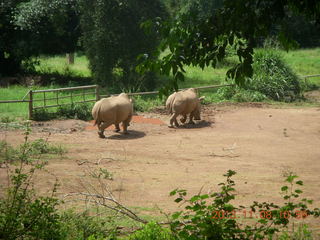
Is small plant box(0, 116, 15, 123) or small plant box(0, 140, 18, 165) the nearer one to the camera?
small plant box(0, 140, 18, 165)

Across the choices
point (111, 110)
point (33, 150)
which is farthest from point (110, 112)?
point (33, 150)

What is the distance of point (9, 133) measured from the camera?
1486 cm

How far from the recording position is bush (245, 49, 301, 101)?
73.7 ft

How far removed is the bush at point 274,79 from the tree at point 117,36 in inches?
174

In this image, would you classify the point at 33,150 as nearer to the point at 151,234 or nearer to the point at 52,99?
the point at 52,99

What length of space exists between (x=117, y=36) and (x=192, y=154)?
10.5 meters

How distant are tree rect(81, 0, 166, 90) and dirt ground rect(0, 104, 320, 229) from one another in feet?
16.2

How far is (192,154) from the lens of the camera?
1341cm

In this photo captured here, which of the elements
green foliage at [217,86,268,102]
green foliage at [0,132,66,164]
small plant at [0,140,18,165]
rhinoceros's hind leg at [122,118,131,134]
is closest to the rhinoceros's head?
rhinoceros's hind leg at [122,118,131,134]

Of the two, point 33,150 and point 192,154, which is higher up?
point 33,150

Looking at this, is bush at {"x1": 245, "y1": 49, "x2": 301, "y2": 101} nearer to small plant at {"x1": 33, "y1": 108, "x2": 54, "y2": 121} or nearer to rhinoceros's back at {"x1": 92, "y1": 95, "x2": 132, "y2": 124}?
rhinoceros's back at {"x1": 92, "y1": 95, "x2": 132, "y2": 124}

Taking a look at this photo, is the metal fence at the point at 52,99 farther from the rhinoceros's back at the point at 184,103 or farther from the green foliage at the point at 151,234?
the green foliage at the point at 151,234

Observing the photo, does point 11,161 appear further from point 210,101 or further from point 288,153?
point 210,101

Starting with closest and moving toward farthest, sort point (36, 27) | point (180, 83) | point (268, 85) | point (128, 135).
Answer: point (128, 135) < point (268, 85) < point (36, 27) < point (180, 83)
